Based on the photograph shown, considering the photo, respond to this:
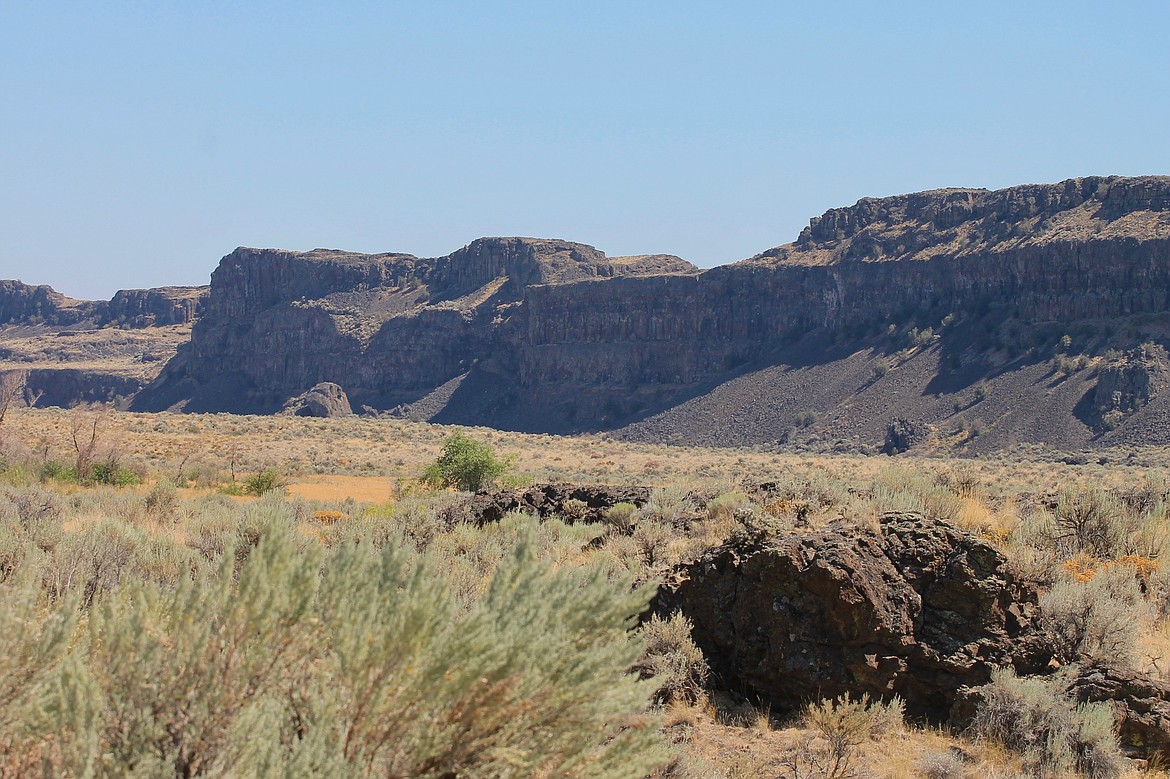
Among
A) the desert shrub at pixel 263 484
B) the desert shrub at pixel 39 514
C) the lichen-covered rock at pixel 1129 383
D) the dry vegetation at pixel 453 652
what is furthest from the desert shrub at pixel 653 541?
the lichen-covered rock at pixel 1129 383

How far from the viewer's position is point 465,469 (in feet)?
93.4

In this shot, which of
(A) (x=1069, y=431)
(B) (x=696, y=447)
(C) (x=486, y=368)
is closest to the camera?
(A) (x=1069, y=431)

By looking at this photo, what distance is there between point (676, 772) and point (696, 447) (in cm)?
7340

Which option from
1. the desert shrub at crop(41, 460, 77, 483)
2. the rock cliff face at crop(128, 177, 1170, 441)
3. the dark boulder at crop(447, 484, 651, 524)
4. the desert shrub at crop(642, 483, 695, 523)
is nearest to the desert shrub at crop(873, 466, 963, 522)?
the desert shrub at crop(642, 483, 695, 523)

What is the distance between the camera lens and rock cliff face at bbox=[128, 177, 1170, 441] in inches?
3135

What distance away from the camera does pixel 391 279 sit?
142 metres

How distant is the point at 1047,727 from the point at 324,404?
343 ft

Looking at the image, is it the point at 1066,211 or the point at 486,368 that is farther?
the point at 486,368

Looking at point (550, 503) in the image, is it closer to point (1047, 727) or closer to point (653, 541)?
point (653, 541)

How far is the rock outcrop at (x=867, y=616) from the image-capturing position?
7664mm

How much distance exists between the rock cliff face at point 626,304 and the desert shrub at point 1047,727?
75.7 metres

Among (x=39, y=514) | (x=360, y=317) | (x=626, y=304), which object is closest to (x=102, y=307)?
(x=360, y=317)

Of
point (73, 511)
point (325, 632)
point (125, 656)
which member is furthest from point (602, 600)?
point (73, 511)

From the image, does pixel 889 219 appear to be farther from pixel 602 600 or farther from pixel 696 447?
pixel 602 600
